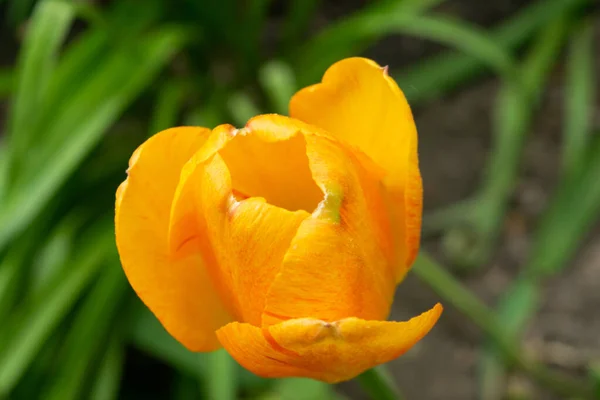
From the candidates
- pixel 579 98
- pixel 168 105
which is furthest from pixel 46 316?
pixel 579 98

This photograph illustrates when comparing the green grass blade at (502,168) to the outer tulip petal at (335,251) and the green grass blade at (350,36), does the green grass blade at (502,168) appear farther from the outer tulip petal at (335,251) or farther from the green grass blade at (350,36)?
the outer tulip petal at (335,251)

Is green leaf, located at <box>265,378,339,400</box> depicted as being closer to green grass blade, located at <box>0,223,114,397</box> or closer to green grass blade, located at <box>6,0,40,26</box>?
green grass blade, located at <box>0,223,114,397</box>

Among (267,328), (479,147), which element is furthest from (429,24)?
(267,328)

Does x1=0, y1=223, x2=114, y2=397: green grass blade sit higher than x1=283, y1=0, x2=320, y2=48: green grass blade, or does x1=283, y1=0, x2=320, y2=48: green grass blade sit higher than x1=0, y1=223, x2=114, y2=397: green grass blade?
x1=283, y1=0, x2=320, y2=48: green grass blade

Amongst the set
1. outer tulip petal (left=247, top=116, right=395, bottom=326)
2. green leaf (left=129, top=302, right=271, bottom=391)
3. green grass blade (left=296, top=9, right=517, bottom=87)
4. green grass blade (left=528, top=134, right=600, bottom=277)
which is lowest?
outer tulip petal (left=247, top=116, right=395, bottom=326)

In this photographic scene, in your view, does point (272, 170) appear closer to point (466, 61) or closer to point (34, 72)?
point (34, 72)

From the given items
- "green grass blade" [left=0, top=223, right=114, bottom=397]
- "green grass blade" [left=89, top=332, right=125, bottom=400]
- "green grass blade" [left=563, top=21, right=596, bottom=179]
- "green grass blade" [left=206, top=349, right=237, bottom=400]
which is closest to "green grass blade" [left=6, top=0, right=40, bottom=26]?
"green grass blade" [left=0, top=223, right=114, bottom=397]

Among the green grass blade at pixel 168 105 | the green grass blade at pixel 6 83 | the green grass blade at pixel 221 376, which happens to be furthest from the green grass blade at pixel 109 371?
the green grass blade at pixel 6 83
